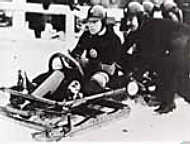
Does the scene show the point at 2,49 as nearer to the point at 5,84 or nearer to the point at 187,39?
the point at 5,84

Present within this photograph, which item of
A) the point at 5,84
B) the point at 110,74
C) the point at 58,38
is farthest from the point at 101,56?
the point at 5,84

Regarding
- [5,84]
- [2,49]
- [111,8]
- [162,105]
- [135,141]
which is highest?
[111,8]

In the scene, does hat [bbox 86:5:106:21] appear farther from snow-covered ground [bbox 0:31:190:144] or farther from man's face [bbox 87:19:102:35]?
snow-covered ground [bbox 0:31:190:144]

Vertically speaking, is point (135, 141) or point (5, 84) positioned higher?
point (5, 84)

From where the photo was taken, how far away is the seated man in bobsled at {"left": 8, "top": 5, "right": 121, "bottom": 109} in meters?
1.19

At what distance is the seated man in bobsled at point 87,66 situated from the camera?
1.19 m

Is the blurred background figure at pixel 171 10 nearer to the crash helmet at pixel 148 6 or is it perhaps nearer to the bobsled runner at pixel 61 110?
the crash helmet at pixel 148 6

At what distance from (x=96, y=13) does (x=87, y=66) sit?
0.22 m

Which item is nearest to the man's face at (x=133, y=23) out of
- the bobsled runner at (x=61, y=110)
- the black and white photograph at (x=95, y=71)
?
the black and white photograph at (x=95, y=71)

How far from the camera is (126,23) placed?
4.04ft

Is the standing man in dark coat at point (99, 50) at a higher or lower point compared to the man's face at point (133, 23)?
lower

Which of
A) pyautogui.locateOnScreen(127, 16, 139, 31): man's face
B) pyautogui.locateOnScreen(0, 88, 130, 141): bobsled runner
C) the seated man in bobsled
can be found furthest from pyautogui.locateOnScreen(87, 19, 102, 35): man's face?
pyautogui.locateOnScreen(0, 88, 130, 141): bobsled runner

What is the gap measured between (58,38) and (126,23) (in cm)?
29

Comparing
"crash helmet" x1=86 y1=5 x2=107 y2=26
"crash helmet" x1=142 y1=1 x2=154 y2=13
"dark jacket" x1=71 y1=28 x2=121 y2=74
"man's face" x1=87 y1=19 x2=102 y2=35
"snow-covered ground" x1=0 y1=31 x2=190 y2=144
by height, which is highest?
"crash helmet" x1=142 y1=1 x2=154 y2=13
